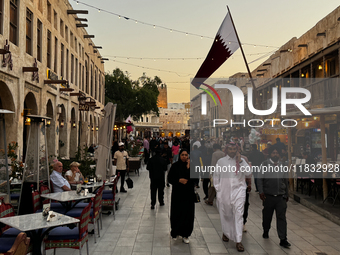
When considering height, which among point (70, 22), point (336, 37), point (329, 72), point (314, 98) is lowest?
point (314, 98)

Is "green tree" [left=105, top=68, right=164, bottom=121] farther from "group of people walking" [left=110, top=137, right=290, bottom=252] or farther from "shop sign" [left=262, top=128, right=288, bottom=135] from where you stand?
"group of people walking" [left=110, top=137, right=290, bottom=252]

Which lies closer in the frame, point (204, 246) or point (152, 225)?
point (204, 246)

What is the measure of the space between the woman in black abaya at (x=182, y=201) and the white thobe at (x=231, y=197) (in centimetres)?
61

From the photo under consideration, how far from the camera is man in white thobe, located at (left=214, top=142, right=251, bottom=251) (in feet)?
18.5

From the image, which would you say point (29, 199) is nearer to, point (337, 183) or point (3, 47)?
point (3, 47)

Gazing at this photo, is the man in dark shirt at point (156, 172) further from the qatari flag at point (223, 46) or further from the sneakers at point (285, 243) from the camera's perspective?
the sneakers at point (285, 243)

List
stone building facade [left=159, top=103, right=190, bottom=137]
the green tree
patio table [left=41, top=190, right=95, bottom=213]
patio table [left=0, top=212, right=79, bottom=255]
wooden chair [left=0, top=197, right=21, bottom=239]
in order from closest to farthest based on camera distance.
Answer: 1. patio table [left=0, top=212, right=79, bottom=255]
2. wooden chair [left=0, top=197, right=21, bottom=239]
3. patio table [left=41, top=190, right=95, bottom=213]
4. the green tree
5. stone building facade [left=159, top=103, right=190, bottom=137]

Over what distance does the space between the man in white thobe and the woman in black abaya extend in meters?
0.61

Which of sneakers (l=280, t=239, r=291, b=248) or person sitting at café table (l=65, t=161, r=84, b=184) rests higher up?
person sitting at café table (l=65, t=161, r=84, b=184)

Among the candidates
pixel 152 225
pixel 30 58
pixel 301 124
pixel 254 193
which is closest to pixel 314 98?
pixel 301 124

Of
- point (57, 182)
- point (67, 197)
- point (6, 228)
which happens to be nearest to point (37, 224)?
point (6, 228)

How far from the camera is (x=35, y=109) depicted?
1510cm

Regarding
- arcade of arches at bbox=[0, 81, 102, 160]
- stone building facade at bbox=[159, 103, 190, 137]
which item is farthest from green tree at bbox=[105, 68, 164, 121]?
stone building facade at bbox=[159, 103, 190, 137]

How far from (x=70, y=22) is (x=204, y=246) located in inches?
771
